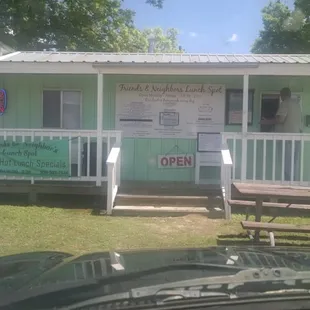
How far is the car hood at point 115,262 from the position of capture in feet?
8.33

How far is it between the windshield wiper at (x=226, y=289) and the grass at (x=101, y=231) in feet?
14.2

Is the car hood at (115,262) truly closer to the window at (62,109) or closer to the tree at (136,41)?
the window at (62,109)

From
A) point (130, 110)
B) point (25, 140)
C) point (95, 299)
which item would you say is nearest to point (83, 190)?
point (25, 140)

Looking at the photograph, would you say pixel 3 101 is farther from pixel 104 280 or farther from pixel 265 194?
pixel 104 280

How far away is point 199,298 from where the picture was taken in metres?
2.02

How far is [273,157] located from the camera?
30.0 feet

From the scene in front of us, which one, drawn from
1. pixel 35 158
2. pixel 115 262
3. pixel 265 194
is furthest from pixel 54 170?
pixel 115 262

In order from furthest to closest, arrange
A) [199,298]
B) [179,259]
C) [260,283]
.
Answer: [179,259], [260,283], [199,298]

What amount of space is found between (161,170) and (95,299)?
882cm

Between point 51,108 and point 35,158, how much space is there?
1785mm

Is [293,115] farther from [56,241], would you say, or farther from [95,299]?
[95,299]

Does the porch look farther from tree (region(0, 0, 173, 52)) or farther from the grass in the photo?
tree (region(0, 0, 173, 52))

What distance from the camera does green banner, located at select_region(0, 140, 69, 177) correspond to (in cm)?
952

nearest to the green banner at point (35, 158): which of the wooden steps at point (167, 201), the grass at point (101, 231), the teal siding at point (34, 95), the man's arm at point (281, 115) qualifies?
the grass at point (101, 231)
